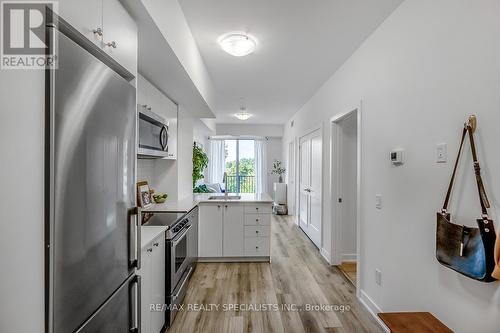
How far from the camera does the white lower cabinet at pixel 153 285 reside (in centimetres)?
169

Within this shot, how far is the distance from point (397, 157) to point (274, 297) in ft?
6.06

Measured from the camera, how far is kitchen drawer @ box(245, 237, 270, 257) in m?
3.69

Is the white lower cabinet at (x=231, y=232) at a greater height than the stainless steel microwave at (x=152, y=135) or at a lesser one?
lesser

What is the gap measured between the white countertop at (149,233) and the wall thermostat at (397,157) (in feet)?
6.38

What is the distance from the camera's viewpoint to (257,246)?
3.70 metres

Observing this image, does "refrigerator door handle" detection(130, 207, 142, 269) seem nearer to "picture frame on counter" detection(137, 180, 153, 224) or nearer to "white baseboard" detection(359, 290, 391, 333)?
"picture frame on counter" detection(137, 180, 153, 224)


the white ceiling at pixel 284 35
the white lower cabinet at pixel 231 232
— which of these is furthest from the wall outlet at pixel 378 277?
the white ceiling at pixel 284 35

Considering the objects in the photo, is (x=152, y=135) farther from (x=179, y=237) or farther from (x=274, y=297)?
(x=274, y=297)

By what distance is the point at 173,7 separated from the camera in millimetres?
1905

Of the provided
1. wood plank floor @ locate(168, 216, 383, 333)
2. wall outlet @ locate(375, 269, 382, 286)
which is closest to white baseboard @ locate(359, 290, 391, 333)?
wood plank floor @ locate(168, 216, 383, 333)

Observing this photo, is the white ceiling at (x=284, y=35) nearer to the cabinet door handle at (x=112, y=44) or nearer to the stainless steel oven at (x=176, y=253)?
the cabinet door handle at (x=112, y=44)

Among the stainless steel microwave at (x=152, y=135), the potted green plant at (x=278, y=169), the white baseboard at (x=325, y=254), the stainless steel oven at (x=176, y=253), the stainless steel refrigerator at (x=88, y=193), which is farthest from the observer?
the potted green plant at (x=278, y=169)

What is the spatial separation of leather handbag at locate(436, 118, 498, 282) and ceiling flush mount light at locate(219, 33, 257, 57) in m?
1.91

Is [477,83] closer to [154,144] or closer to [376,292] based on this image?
[376,292]
